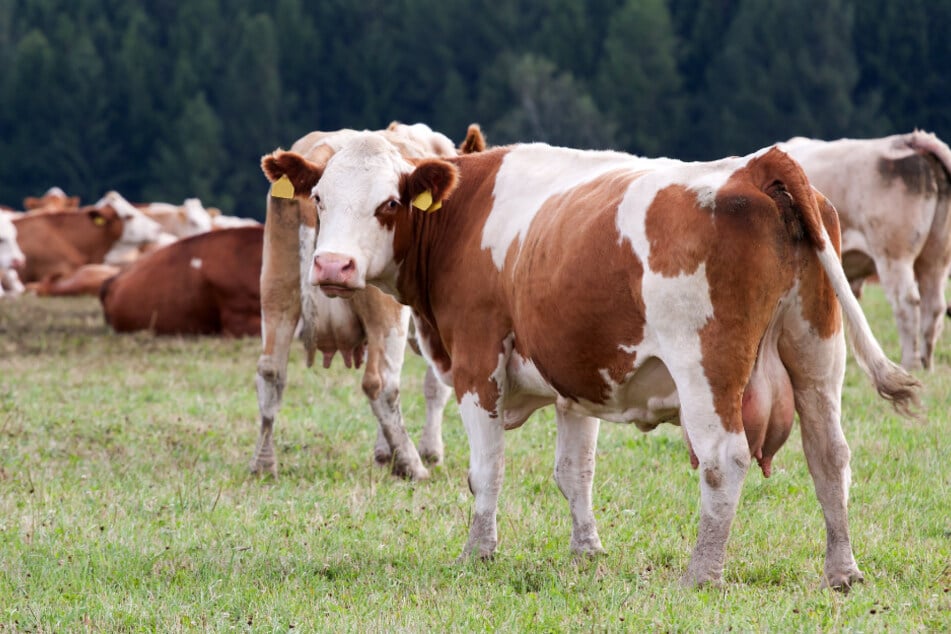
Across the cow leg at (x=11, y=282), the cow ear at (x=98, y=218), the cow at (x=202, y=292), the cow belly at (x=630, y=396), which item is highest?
the cow belly at (x=630, y=396)

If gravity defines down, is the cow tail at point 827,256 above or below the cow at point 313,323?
above

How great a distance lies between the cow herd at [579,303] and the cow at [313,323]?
13 mm

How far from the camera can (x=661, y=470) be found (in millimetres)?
7312

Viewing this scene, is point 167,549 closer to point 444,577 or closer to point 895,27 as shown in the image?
point 444,577

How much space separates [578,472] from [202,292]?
9795 millimetres

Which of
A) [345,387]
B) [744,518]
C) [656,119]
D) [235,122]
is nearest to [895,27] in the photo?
[656,119]

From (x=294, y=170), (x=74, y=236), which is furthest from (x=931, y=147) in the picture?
(x=74, y=236)

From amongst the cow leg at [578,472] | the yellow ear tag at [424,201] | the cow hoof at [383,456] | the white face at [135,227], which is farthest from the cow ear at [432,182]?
the white face at [135,227]

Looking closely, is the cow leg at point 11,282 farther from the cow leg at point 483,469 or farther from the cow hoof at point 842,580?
the cow hoof at point 842,580

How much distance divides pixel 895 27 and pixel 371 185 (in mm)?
47910

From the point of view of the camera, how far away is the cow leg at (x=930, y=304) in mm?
10859

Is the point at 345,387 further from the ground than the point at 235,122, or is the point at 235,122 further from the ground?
the point at 345,387

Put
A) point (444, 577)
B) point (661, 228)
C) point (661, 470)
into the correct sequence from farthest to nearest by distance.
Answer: point (661, 470)
point (444, 577)
point (661, 228)

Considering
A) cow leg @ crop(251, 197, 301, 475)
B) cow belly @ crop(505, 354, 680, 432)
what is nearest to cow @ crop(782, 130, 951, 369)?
cow leg @ crop(251, 197, 301, 475)
